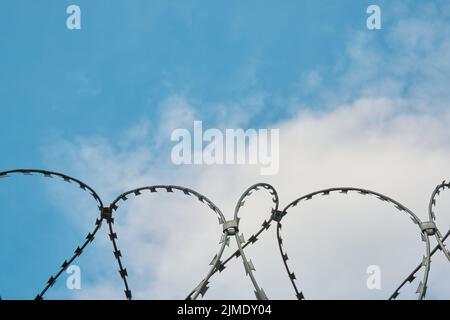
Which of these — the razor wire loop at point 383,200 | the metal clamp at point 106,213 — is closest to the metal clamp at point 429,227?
the razor wire loop at point 383,200

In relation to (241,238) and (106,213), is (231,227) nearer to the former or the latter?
(241,238)

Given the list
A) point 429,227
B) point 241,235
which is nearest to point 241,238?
point 241,235

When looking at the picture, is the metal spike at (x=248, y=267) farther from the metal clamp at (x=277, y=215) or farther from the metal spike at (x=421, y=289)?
the metal clamp at (x=277, y=215)

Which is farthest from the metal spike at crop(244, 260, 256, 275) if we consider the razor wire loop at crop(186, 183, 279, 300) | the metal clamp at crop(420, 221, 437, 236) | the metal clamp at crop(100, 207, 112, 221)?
the metal clamp at crop(100, 207, 112, 221)

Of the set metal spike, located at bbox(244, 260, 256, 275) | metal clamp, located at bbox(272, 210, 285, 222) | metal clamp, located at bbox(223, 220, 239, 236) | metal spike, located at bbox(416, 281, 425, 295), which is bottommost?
metal spike, located at bbox(416, 281, 425, 295)

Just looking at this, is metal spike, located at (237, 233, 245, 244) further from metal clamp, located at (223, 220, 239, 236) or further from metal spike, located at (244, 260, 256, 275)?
metal spike, located at (244, 260, 256, 275)

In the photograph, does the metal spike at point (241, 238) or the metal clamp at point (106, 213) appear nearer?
the metal spike at point (241, 238)

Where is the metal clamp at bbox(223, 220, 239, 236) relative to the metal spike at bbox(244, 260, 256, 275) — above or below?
above

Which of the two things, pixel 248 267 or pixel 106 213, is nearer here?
pixel 248 267
